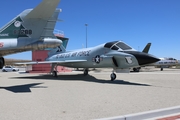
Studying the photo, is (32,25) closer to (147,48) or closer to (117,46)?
(117,46)

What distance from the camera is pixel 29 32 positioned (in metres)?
8.60

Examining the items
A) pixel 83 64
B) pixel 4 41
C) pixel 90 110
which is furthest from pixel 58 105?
pixel 83 64

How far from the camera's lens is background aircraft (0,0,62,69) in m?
8.39

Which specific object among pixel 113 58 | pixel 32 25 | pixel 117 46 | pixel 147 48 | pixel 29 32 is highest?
pixel 32 25

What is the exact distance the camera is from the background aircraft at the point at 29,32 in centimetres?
839

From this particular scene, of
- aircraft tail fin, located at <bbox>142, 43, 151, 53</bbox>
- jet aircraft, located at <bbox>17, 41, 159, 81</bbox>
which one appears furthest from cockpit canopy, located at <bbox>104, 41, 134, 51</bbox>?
aircraft tail fin, located at <bbox>142, 43, 151, 53</bbox>

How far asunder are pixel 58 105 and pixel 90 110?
114 centimetres

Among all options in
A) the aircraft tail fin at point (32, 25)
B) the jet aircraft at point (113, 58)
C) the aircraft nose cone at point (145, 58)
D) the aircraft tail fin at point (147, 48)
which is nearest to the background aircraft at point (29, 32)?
the aircraft tail fin at point (32, 25)

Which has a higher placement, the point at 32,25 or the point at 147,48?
the point at 32,25

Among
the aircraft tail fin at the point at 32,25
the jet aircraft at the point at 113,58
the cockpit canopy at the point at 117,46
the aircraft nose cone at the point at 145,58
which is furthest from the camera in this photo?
the cockpit canopy at the point at 117,46

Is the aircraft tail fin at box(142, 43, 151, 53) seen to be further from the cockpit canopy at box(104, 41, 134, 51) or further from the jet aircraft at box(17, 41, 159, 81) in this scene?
the cockpit canopy at box(104, 41, 134, 51)

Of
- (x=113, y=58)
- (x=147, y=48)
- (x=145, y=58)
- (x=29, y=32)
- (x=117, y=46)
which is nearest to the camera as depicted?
(x=29, y=32)

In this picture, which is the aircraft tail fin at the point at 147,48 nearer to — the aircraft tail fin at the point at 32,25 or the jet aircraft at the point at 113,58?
the jet aircraft at the point at 113,58

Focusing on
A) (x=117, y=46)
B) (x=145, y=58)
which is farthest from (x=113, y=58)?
(x=145, y=58)
